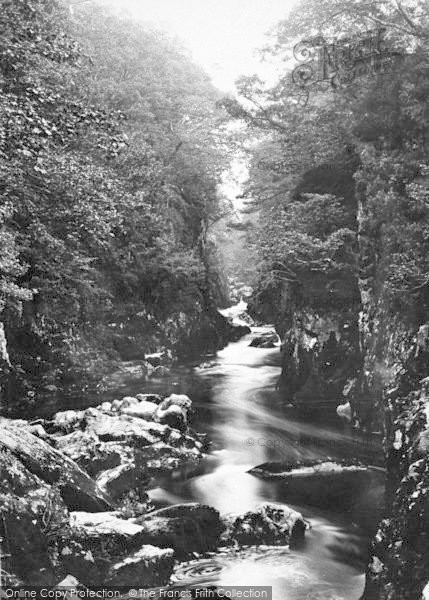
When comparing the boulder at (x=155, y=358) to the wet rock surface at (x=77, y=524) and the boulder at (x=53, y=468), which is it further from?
the boulder at (x=53, y=468)

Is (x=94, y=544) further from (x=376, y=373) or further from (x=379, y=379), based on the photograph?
(x=376, y=373)

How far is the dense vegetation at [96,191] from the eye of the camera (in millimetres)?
7480

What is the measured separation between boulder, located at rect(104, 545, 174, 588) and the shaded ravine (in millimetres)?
264

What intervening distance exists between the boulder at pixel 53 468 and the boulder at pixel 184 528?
77 centimetres

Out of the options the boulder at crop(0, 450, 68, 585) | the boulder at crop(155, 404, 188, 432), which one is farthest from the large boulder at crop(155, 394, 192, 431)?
the boulder at crop(0, 450, 68, 585)

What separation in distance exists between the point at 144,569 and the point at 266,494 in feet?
13.1

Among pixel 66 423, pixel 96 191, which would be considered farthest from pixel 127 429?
pixel 96 191

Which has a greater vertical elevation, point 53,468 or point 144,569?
point 53,468

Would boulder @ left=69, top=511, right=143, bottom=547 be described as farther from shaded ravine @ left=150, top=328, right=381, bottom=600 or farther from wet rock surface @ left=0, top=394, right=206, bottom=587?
shaded ravine @ left=150, top=328, right=381, bottom=600

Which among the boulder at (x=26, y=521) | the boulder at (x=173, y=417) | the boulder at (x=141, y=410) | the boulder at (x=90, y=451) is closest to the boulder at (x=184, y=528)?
the boulder at (x=26, y=521)

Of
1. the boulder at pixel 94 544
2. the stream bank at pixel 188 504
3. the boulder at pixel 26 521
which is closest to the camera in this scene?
the boulder at pixel 26 521

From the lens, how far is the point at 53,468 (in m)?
6.89

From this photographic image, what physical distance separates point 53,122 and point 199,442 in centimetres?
828

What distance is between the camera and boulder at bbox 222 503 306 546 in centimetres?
771
